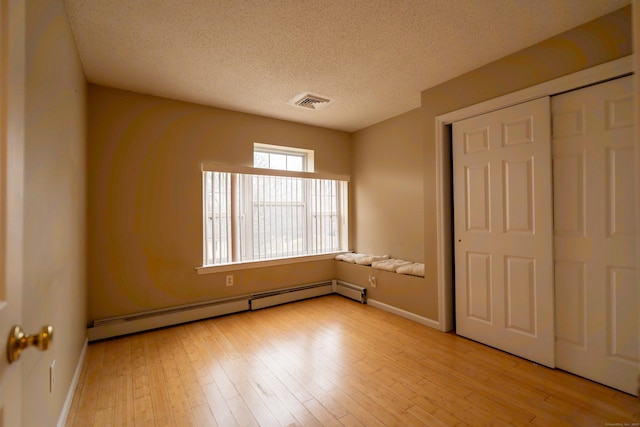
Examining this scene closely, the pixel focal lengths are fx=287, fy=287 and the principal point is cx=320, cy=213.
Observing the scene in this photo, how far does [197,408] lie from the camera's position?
1.82m

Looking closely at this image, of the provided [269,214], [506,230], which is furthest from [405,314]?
[269,214]

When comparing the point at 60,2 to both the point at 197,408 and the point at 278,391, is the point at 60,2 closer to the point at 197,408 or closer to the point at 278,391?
the point at 197,408

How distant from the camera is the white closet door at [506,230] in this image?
89.0 inches

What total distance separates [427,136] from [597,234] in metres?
1.64

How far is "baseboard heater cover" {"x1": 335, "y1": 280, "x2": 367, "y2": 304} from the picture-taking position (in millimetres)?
3832

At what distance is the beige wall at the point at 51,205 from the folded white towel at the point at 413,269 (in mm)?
2986

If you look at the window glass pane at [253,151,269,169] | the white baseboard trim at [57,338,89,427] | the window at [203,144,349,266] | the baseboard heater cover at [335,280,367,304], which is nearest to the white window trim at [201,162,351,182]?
the window at [203,144,349,266]

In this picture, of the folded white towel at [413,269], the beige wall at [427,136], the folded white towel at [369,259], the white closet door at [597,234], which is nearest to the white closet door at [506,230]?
the white closet door at [597,234]

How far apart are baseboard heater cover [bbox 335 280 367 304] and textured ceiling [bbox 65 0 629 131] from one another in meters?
2.47

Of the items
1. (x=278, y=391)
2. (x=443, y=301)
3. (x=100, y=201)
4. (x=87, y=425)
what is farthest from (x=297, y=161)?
(x=87, y=425)

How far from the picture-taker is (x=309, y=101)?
11.0ft

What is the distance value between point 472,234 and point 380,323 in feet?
4.42

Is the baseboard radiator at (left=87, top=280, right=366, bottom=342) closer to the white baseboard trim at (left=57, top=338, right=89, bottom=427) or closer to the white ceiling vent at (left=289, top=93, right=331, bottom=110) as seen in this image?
the white baseboard trim at (left=57, top=338, right=89, bottom=427)

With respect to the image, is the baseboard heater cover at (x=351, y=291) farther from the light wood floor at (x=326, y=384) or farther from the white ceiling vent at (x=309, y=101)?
the white ceiling vent at (x=309, y=101)
